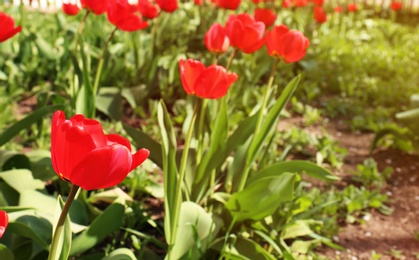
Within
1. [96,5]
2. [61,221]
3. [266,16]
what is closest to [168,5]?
[266,16]

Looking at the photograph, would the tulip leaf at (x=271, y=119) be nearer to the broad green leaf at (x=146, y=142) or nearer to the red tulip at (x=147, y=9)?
the broad green leaf at (x=146, y=142)

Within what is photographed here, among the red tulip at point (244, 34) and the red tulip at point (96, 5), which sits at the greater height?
the red tulip at point (244, 34)

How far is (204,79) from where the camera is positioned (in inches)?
63.2

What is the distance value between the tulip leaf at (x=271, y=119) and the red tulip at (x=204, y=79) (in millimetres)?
416

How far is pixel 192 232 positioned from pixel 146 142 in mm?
498

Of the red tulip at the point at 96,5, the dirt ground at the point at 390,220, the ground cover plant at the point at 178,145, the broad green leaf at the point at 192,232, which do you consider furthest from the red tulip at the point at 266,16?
the broad green leaf at the point at 192,232

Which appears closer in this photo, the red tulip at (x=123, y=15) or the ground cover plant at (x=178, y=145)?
the ground cover plant at (x=178, y=145)

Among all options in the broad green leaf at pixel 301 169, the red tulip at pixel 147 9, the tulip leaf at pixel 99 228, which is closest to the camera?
the tulip leaf at pixel 99 228

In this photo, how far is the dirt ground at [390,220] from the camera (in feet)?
8.12

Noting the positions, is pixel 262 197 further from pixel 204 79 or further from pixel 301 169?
pixel 204 79

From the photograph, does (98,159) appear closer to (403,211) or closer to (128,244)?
(128,244)

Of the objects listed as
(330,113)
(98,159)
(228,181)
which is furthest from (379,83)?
(98,159)

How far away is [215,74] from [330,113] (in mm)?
2694

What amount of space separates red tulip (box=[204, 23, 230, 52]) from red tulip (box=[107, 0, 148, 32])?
1.36 feet
